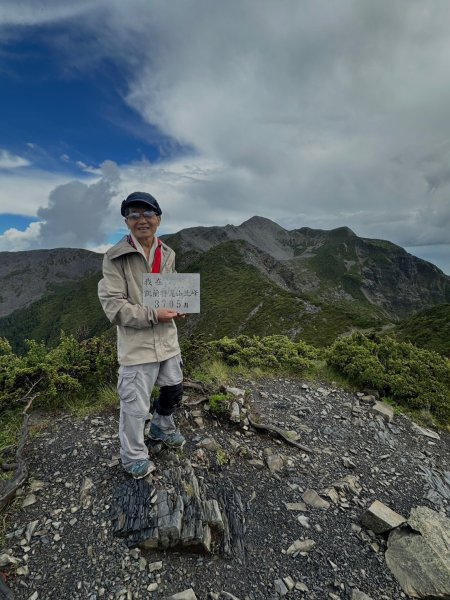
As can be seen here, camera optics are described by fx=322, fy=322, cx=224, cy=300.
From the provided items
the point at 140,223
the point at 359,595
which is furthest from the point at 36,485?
the point at 359,595

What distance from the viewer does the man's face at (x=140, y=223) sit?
428 centimetres

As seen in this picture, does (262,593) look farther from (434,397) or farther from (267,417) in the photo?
(434,397)

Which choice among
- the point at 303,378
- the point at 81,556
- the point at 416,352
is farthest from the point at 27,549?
the point at 416,352

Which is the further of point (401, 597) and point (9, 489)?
point (9, 489)

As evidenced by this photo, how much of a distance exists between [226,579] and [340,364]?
22.3 feet

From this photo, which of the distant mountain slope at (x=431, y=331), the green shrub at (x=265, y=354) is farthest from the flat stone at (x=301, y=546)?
the distant mountain slope at (x=431, y=331)

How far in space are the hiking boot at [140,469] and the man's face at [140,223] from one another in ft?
10.3

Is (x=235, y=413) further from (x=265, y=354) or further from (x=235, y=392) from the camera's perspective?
(x=265, y=354)

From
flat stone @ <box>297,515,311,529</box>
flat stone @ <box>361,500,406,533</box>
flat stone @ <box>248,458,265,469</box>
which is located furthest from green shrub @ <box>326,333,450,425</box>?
flat stone @ <box>297,515,311,529</box>

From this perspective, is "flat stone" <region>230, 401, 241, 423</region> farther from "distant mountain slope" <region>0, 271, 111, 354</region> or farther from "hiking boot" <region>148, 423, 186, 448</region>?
"distant mountain slope" <region>0, 271, 111, 354</region>

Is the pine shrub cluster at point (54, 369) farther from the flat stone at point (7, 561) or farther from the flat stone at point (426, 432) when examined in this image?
the flat stone at point (426, 432)

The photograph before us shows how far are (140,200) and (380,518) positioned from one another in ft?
17.8

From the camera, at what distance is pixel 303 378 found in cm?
927

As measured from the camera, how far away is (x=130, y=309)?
4078 mm
